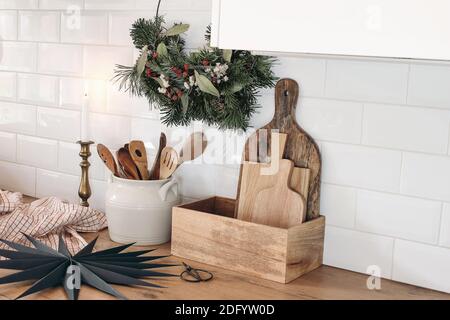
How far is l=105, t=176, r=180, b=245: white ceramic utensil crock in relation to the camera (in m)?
1.81

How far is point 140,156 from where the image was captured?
6.19ft

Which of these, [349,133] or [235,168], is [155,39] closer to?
[235,168]

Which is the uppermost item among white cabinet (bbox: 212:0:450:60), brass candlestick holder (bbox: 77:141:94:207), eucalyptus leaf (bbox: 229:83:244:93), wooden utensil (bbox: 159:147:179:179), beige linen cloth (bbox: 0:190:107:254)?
white cabinet (bbox: 212:0:450:60)

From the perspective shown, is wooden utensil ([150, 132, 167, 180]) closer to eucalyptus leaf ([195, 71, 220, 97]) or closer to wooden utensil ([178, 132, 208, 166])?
wooden utensil ([178, 132, 208, 166])

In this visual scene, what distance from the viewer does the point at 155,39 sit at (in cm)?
190

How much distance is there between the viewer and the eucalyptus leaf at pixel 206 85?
1.73 meters

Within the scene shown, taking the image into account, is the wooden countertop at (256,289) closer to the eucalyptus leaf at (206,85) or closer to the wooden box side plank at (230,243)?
the wooden box side plank at (230,243)

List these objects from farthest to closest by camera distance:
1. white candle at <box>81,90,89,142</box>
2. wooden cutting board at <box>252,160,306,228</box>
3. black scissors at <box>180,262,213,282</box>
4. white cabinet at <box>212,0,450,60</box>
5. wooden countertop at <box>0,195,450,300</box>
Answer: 1. white candle at <box>81,90,89,142</box>
2. wooden cutting board at <box>252,160,306,228</box>
3. black scissors at <box>180,262,213,282</box>
4. wooden countertop at <box>0,195,450,300</box>
5. white cabinet at <box>212,0,450,60</box>

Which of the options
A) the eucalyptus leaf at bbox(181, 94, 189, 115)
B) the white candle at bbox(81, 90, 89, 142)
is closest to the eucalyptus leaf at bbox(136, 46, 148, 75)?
the eucalyptus leaf at bbox(181, 94, 189, 115)

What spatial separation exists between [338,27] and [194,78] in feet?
1.87

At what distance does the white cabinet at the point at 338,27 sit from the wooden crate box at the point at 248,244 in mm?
446

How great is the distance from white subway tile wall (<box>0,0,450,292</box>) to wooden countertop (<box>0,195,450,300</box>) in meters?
A: 0.05

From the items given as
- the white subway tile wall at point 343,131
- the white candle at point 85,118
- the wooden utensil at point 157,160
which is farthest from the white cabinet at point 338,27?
the white candle at point 85,118

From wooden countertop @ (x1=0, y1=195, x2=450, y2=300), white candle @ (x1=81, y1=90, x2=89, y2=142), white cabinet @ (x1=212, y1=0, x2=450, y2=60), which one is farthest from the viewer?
white candle @ (x1=81, y1=90, x2=89, y2=142)
